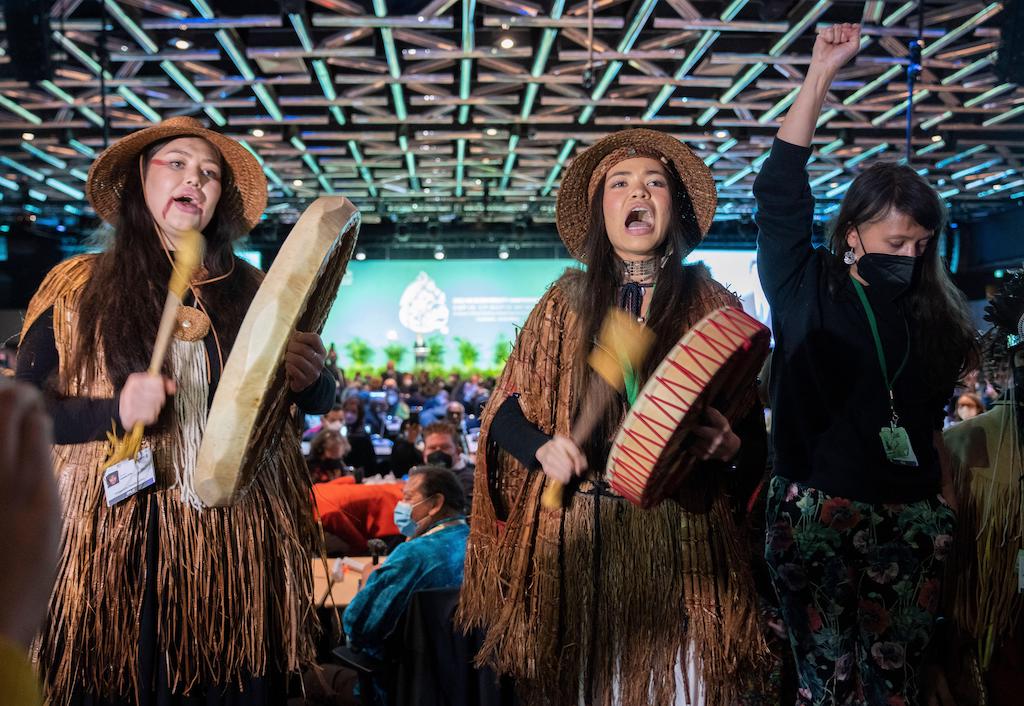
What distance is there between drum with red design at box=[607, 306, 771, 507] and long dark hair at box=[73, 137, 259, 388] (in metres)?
0.88

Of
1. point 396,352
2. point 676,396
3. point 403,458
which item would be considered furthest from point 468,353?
point 676,396

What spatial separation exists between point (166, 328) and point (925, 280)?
1708mm

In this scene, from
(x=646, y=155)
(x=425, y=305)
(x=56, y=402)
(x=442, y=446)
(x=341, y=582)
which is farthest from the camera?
(x=425, y=305)

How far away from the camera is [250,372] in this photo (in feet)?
4.41

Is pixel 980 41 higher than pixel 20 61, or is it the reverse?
pixel 980 41

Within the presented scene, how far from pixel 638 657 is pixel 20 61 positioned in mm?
5615

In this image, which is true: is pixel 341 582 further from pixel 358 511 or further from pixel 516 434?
pixel 516 434

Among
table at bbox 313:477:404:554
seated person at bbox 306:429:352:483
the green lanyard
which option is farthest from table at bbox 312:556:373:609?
the green lanyard

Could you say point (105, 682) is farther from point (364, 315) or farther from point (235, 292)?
point (364, 315)

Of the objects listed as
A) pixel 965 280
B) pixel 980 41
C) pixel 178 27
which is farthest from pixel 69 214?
pixel 965 280

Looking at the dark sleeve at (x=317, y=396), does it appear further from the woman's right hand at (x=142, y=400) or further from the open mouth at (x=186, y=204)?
the open mouth at (x=186, y=204)

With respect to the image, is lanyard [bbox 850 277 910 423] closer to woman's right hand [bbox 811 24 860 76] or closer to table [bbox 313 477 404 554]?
woman's right hand [bbox 811 24 860 76]

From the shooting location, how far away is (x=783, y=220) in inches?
71.7

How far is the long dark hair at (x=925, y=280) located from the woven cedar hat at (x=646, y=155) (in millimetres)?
355
